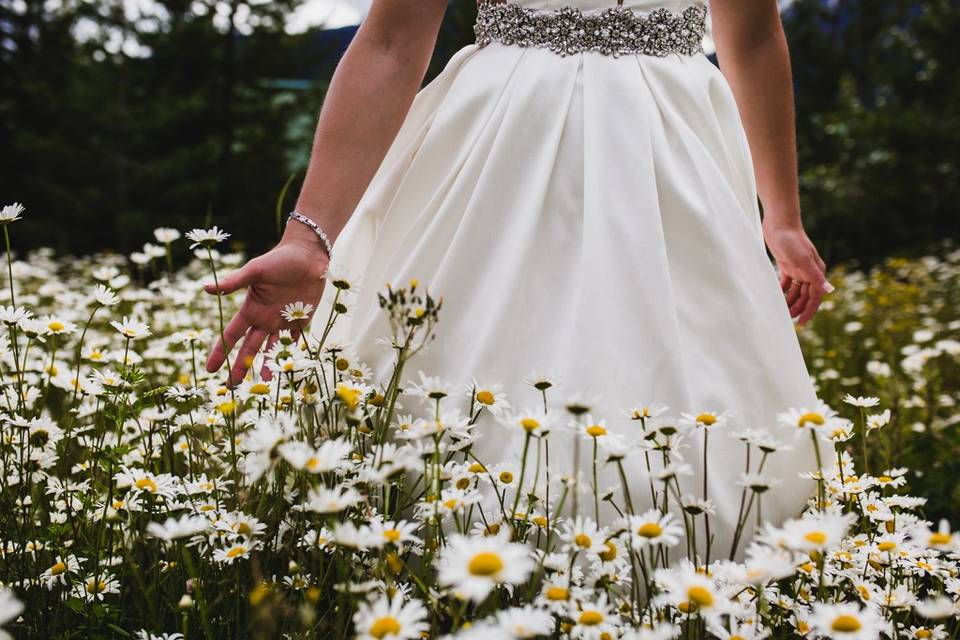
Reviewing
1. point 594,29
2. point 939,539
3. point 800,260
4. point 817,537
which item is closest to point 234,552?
point 817,537

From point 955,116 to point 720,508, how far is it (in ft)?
58.9

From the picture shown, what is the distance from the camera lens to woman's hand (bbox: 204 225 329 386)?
5.47 feet

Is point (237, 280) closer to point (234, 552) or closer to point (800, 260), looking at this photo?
point (234, 552)

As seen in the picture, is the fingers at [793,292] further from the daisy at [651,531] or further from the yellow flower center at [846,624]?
the yellow flower center at [846,624]

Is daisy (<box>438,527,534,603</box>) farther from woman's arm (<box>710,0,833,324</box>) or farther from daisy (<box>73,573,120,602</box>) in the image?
woman's arm (<box>710,0,833,324</box>)

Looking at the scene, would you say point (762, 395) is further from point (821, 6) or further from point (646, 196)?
point (821, 6)

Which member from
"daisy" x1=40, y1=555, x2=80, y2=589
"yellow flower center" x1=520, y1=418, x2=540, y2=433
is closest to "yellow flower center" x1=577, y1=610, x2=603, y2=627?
"yellow flower center" x1=520, y1=418, x2=540, y2=433

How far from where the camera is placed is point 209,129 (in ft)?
57.8

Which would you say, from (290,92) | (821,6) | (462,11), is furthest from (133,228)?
(821,6)

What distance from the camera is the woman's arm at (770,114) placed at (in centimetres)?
206

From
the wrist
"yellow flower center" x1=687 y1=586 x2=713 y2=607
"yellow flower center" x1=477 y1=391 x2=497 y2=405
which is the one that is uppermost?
the wrist

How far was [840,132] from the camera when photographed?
61.8 feet

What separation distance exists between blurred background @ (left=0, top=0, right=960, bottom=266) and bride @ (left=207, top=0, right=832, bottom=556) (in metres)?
14.7

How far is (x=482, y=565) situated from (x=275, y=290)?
100 cm
